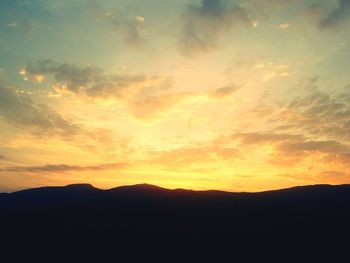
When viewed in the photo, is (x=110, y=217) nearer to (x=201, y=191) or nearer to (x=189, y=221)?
(x=189, y=221)

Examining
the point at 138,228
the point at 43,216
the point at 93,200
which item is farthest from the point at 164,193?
the point at 43,216

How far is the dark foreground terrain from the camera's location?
70812mm

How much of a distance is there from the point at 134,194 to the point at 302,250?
6993cm

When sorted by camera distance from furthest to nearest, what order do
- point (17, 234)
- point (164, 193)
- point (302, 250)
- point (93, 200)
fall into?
1. point (164, 193)
2. point (93, 200)
3. point (17, 234)
4. point (302, 250)

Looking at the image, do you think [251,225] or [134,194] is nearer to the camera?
[251,225]

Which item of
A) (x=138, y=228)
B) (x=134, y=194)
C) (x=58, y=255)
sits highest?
(x=134, y=194)

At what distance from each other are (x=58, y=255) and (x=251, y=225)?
1868 inches

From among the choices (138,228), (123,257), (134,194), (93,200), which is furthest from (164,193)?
(123,257)

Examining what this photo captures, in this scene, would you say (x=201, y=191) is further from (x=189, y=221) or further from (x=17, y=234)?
(x=17, y=234)

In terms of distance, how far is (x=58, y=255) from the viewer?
74.8m

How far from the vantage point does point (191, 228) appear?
8488cm

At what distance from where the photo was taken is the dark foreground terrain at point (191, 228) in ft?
232

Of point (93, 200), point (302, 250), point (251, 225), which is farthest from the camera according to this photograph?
→ point (93, 200)

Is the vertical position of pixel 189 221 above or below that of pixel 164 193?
below
